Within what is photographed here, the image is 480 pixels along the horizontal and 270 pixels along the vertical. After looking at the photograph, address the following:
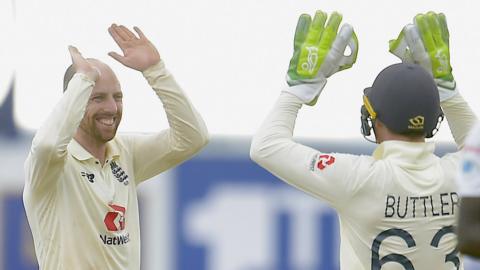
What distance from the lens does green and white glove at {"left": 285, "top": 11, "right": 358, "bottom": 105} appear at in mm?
3975

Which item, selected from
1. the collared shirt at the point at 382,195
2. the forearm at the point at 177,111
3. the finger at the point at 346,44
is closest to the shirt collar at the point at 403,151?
the collared shirt at the point at 382,195

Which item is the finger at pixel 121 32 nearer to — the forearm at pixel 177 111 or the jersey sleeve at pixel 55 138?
the forearm at pixel 177 111

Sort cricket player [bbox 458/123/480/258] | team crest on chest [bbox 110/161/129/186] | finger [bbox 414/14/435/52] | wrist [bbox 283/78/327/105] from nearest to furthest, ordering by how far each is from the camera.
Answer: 1. cricket player [bbox 458/123/480/258]
2. wrist [bbox 283/78/327/105]
3. finger [bbox 414/14/435/52]
4. team crest on chest [bbox 110/161/129/186]

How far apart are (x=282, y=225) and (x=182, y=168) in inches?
26.1

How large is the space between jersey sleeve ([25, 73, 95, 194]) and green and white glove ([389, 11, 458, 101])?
1.14 metres

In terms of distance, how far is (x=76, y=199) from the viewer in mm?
4371

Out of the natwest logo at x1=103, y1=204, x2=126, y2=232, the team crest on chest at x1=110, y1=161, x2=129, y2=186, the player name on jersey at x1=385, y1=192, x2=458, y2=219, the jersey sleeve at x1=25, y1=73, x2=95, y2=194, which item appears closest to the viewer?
the player name on jersey at x1=385, y1=192, x2=458, y2=219

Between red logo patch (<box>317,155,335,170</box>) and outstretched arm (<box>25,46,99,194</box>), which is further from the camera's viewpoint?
outstretched arm (<box>25,46,99,194</box>)

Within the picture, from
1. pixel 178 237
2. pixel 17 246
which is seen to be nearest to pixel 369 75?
pixel 178 237

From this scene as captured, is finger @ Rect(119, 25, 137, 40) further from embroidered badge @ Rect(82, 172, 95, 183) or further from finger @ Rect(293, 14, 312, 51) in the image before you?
finger @ Rect(293, 14, 312, 51)

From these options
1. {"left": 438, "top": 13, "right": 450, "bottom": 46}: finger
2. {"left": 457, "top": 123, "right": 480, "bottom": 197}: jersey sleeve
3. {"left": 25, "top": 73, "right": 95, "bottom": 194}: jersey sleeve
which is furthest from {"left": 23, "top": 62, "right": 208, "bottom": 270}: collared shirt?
{"left": 457, "top": 123, "right": 480, "bottom": 197}: jersey sleeve

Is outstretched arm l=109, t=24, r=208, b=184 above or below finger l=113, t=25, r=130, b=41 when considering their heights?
below

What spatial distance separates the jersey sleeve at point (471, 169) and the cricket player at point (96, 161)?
1.88 metres

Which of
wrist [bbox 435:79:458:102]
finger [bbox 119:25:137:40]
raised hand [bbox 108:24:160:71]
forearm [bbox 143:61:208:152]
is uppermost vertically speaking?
finger [bbox 119:25:137:40]
